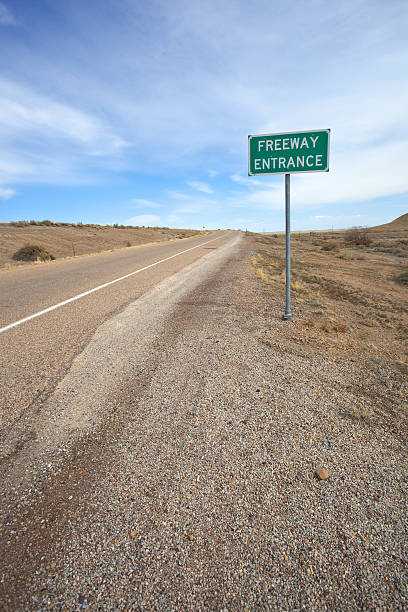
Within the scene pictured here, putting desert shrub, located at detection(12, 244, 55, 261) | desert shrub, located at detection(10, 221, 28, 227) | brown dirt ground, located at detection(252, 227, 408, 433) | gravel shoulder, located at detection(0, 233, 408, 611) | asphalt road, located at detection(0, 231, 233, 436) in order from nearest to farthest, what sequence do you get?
gravel shoulder, located at detection(0, 233, 408, 611)
brown dirt ground, located at detection(252, 227, 408, 433)
asphalt road, located at detection(0, 231, 233, 436)
desert shrub, located at detection(12, 244, 55, 261)
desert shrub, located at detection(10, 221, 28, 227)

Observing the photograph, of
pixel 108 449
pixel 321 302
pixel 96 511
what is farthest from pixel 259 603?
pixel 321 302

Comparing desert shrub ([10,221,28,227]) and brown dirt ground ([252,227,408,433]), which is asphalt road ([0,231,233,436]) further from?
desert shrub ([10,221,28,227])

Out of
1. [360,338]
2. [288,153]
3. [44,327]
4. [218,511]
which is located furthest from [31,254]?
[218,511]

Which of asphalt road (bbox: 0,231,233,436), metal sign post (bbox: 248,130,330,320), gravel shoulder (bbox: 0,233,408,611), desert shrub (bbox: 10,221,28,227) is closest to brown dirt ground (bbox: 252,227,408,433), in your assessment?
gravel shoulder (bbox: 0,233,408,611)

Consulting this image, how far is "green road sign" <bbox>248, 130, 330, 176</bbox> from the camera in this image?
4148mm

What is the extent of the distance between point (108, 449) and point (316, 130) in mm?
4636

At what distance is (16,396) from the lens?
2.75 m

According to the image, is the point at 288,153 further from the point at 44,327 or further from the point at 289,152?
the point at 44,327

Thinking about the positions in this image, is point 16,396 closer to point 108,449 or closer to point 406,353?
point 108,449

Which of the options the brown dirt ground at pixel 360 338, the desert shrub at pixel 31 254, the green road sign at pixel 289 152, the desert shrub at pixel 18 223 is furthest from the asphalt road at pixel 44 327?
the desert shrub at pixel 18 223

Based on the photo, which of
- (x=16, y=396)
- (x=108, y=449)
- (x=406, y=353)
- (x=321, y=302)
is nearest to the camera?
(x=108, y=449)

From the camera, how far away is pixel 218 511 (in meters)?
1.62

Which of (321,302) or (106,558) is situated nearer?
(106,558)

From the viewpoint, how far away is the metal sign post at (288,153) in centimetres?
415
